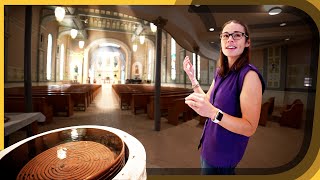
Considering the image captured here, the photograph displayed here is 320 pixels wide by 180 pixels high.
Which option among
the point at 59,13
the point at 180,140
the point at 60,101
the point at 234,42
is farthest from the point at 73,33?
the point at 234,42

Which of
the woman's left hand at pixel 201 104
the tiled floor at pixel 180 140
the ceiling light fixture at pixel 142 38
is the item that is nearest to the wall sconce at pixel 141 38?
the ceiling light fixture at pixel 142 38

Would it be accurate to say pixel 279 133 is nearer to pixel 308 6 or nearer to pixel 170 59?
pixel 308 6

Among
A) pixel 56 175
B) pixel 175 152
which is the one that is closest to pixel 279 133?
pixel 175 152

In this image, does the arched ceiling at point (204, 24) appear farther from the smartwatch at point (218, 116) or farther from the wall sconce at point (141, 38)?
the smartwatch at point (218, 116)

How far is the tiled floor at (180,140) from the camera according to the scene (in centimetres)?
245

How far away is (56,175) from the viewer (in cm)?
80

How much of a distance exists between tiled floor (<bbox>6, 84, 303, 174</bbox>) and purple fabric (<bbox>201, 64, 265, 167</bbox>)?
1.39 metres

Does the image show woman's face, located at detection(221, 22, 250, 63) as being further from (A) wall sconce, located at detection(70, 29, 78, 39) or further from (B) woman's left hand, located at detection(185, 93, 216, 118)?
(A) wall sconce, located at detection(70, 29, 78, 39)

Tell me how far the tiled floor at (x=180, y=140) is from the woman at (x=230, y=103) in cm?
141

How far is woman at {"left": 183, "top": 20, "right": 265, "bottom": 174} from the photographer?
0.80 metres

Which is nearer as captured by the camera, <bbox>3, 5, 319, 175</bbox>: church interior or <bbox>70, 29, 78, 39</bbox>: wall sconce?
<bbox>3, 5, 319, 175</bbox>: church interior

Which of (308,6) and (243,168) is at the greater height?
(308,6)

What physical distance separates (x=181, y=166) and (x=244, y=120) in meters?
1.69

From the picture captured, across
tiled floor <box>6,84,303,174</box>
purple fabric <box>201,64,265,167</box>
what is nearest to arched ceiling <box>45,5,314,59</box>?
tiled floor <box>6,84,303,174</box>
